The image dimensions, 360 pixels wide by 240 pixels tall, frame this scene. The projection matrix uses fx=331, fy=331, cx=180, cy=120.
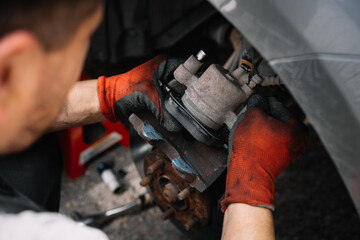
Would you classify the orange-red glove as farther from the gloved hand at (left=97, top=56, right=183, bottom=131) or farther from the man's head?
the man's head

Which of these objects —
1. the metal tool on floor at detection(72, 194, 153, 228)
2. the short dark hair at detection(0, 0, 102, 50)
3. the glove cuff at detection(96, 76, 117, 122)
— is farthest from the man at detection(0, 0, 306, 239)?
the metal tool on floor at detection(72, 194, 153, 228)

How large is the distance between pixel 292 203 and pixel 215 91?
0.88 meters

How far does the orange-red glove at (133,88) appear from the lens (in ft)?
3.09

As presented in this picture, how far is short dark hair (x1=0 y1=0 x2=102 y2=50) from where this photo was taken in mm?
351

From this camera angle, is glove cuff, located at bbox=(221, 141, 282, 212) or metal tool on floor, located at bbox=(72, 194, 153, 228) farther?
metal tool on floor, located at bbox=(72, 194, 153, 228)

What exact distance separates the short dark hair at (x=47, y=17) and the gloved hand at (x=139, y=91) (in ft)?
1.65

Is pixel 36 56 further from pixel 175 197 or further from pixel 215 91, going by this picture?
pixel 175 197

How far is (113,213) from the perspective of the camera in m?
1.38

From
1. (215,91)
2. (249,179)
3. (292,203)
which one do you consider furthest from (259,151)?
(292,203)

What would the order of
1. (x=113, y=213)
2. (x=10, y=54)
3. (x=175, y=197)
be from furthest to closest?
(x=113, y=213), (x=175, y=197), (x=10, y=54)

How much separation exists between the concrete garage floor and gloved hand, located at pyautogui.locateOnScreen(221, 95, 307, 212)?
0.70 metres

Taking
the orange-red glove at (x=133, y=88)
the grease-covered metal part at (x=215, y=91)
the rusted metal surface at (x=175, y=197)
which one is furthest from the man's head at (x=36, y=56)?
the rusted metal surface at (x=175, y=197)

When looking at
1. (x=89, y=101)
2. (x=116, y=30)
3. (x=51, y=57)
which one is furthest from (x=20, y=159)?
(x=116, y=30)

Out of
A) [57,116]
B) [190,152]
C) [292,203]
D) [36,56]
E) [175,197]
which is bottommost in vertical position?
[292,203]
